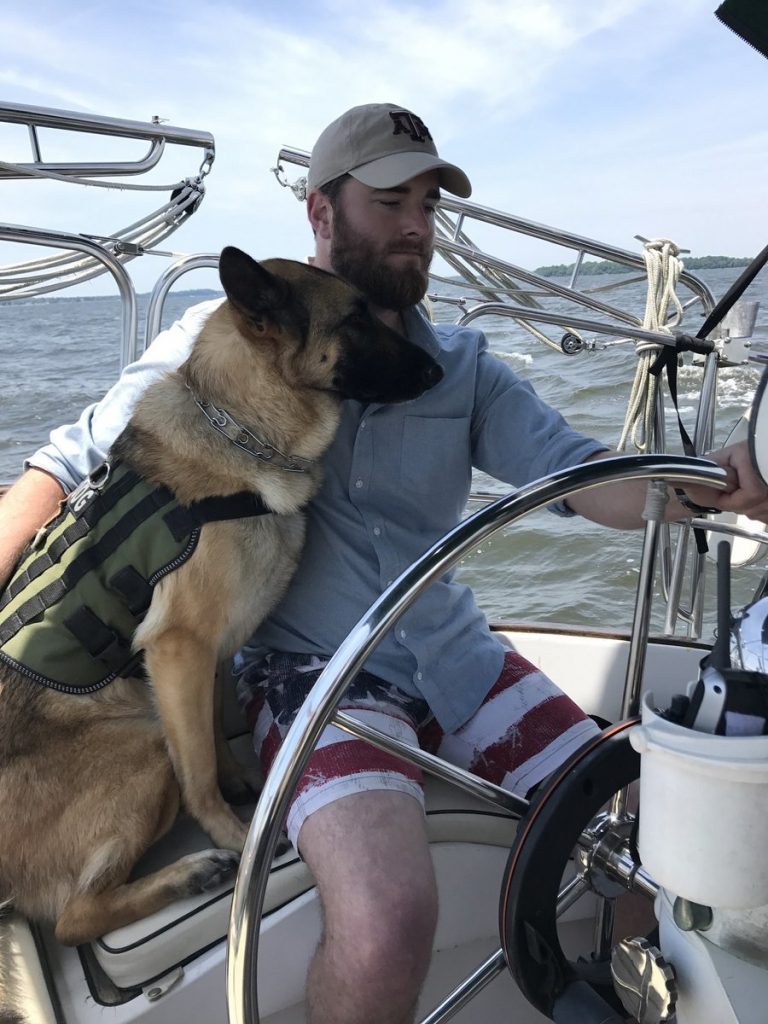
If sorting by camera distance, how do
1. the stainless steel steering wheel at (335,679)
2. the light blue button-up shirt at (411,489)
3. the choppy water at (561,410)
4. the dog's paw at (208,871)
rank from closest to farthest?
the stainless steel steering wheel at (335,679)
the dog's paw at (208,871)
the light blue button-up shirt at (411,489)
the choppy water at (561,410)

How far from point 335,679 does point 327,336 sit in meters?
1.11

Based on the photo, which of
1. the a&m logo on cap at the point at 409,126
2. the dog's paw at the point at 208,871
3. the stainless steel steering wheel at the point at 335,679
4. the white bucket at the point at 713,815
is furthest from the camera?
the a&m logo on cap at the point at 409,126

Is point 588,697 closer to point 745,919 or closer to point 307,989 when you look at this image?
point 307,989

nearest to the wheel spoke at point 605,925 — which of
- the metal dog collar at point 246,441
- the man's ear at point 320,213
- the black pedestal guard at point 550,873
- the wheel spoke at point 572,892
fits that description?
the wheel spoke at point 572,892

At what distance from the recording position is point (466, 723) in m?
1.63

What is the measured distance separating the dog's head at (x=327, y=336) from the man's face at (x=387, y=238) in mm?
60

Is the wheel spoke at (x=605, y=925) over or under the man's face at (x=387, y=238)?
under

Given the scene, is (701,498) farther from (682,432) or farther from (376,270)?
(376,270)

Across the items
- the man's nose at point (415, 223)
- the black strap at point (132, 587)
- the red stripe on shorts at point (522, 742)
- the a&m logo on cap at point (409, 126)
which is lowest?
the red stripe on shorts at point (522, 742)

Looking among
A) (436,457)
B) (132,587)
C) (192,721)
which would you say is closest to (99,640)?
(132,587)

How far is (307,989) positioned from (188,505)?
2.82ft

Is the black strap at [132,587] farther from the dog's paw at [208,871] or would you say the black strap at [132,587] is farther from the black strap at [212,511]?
the dog's paw at [208,871]

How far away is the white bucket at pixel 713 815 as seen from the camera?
66cm

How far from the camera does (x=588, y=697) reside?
205cm
